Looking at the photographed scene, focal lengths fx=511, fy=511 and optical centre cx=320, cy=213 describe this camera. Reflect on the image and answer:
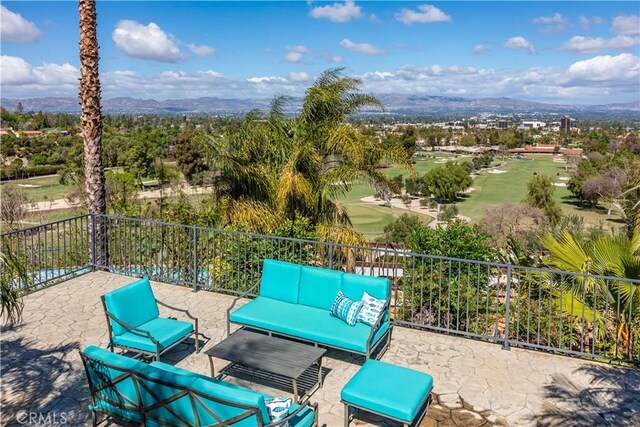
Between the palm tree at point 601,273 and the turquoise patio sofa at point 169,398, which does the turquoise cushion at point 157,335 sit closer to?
the turquoise patio sofa at point 169,398

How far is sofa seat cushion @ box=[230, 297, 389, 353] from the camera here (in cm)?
565

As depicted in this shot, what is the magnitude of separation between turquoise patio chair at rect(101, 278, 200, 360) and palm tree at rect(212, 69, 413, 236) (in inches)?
167

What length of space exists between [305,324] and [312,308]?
54cm

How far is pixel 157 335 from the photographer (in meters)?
5.73

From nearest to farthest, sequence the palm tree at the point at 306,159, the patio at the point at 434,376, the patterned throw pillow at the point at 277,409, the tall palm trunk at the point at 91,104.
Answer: the patterned throw pillow at the point at 277,409
the patio at the point at 434,376
the tall palm trunk at the point at 91,104
the palm tree at the point at 306,159

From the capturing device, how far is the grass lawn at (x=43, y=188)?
49.9 m

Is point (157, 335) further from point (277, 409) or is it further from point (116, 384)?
point (277, 409)

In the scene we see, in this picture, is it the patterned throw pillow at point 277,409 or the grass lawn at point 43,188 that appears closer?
the patterned throw pillow at point 277,409

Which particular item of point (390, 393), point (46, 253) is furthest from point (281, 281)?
point (46, 253)

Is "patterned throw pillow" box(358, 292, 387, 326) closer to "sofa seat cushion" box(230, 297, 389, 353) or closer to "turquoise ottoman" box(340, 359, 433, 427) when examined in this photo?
"sofa seat cushion" box(230, 297, 389, 353)

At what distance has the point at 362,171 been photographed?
35.3 ft

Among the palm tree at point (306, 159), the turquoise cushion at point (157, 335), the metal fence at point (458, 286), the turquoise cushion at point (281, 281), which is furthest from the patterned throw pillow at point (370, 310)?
the palm tree at point (306, 159)

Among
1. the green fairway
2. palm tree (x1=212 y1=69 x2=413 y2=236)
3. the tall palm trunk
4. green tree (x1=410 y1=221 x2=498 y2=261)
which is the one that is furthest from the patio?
the green fairway

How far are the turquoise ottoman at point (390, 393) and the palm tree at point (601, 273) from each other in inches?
104
